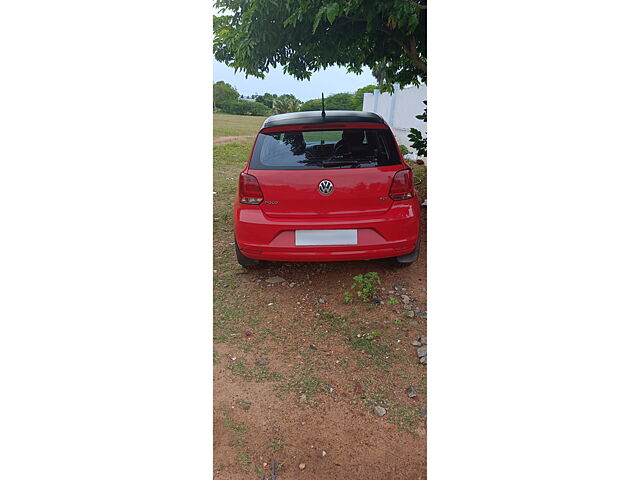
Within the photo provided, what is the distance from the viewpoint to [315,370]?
1822 millimetres

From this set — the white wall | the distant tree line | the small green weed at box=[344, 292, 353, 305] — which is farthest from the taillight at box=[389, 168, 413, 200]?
the white wall

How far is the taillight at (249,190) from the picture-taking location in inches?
92.4

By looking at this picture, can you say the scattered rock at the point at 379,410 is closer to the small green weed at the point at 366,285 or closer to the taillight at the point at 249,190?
the small green weed at the point at 366,285

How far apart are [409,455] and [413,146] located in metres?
2.32

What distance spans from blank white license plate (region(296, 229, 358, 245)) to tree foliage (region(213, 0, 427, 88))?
0.78 m

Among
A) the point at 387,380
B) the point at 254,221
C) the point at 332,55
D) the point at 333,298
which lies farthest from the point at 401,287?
the point at 332,55

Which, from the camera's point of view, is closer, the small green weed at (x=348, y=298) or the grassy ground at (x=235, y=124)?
the grassy ground at (x=235, y=124)

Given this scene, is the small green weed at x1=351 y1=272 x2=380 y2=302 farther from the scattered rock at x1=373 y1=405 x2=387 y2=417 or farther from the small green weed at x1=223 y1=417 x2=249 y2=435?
the small green weed at x1=223 y1=417 x2=249 y2=435

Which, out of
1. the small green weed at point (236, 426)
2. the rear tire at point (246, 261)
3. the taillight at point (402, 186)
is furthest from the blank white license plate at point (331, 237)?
the small green weed at point (236, 426)

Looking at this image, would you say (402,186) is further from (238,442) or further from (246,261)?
(238,442)

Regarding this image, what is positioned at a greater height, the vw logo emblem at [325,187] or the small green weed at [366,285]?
the vw logo emblem at [325,187]

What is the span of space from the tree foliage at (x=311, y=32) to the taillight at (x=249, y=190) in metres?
0.57

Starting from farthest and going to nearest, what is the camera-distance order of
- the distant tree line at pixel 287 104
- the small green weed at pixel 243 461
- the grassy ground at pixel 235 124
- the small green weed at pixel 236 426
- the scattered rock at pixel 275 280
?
the scattered rock at pixel 275 280, the distant tree line at pixel 287 104, the grassy ground at pixel 235 124, the small green weed at pixel 236 426, the small green weed at pixel 243 461
